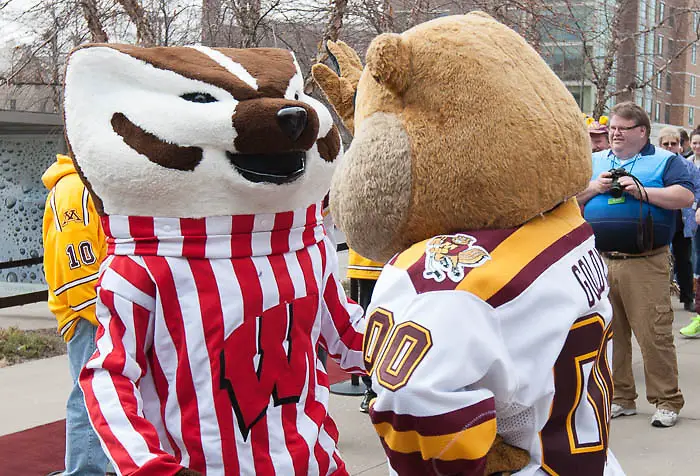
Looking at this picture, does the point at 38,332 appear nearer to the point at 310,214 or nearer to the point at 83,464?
the point at 83,464

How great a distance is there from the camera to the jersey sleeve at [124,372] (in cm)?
212

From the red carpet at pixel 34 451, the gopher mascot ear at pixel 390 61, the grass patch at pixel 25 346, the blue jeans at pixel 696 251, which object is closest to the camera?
the gopher mascot ear at pixel 390 61

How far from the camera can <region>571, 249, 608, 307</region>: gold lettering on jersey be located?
6.40 feet

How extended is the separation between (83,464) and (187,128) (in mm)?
2264

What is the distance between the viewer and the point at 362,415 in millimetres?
5676

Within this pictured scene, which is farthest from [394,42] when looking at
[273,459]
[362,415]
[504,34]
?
[362,415]

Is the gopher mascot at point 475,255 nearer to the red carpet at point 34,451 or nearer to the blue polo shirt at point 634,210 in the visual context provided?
the blue polo shirt at point 634,210

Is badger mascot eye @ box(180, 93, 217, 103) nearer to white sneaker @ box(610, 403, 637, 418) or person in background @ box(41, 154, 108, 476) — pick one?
person in background @ box(41, 154, 108, 476)

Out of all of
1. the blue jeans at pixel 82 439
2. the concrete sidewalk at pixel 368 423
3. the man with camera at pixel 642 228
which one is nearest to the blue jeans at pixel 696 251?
the concrete sidewalk at pixel 368 423

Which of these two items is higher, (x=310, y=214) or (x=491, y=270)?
(x=491, y=270)

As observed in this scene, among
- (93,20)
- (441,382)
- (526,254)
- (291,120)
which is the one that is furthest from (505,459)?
(93,20)

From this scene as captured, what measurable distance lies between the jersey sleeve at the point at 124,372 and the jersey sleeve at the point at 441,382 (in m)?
0.66

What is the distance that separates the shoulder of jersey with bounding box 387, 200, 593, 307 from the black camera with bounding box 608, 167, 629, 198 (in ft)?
10.7

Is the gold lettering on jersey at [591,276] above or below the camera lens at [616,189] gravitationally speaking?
above
